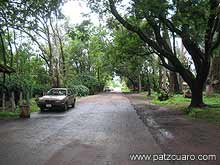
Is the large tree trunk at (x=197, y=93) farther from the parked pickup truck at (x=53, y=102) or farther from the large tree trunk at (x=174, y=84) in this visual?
the large tree trunk at (x=174, y=84)

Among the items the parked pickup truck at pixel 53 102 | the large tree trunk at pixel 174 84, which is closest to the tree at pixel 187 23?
the parked pickup truck at pixel 53 102

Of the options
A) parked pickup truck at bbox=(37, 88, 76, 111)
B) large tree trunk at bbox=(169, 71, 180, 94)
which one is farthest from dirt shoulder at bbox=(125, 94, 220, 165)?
large tree trunk at bbox=(169, 71, 180, 94)

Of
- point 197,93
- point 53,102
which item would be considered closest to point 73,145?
point 53,102

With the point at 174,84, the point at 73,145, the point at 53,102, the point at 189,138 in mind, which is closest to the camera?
the point at 73,145

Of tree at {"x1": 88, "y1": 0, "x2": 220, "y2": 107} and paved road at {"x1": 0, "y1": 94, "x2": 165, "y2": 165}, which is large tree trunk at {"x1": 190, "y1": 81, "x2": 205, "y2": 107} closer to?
tree at {"x1": 88, "y1": 0, "x2": 220, "y2": 107}

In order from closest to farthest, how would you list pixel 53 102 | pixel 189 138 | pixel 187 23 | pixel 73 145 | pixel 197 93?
pixel 73 145, pixel 189 138, pixel 187 23, pixel 197 93, pixel 53 102

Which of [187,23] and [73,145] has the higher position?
[187,23]

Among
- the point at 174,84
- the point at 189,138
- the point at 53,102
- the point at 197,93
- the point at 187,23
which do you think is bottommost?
the point at 189,138

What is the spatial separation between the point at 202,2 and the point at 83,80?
4787cm

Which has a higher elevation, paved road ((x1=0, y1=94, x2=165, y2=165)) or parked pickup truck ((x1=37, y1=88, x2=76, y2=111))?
parked pickup truck ((x1=37, y1=88, x2=76, y2=111))

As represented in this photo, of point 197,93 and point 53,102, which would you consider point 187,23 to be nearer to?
point 197,93

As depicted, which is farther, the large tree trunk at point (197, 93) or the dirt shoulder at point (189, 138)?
the large tree trunk at point (197, 93)

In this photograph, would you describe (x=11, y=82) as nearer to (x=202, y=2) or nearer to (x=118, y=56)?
(x=118, y=56)

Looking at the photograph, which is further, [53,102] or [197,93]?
[53,102]
